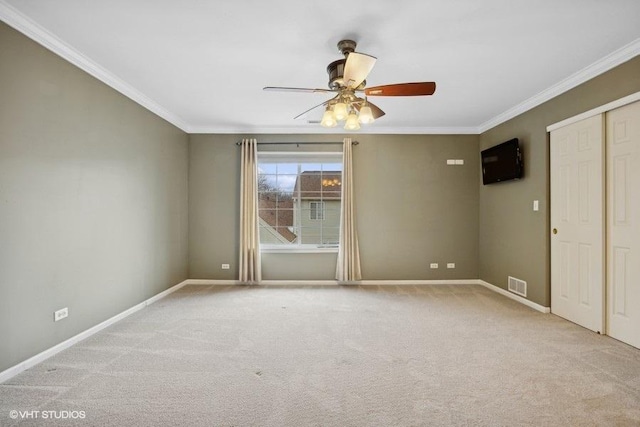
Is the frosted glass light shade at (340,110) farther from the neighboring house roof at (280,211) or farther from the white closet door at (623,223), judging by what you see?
the neighboring house roof at (280,211)

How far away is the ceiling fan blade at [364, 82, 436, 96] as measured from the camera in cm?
235

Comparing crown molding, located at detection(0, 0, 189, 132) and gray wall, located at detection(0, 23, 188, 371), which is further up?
crown molding, located at detection(0, 0, 189, 132)

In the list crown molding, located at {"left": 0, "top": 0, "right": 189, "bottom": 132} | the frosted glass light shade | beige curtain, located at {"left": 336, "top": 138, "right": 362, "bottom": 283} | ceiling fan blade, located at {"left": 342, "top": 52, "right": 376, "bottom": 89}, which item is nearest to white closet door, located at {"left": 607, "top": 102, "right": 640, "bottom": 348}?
ceiling fan blade, located at {"left": 342, "top": 52, "right": 376, "bottom": 89}

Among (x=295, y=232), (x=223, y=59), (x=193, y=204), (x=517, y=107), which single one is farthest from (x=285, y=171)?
(x=517, y=107)

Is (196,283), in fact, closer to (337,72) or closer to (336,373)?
(336,373)

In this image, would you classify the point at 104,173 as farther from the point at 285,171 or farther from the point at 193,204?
the point at 285,171

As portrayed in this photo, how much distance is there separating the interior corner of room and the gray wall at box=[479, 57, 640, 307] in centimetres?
2

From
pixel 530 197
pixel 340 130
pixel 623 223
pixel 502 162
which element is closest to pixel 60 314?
pixel 340 130

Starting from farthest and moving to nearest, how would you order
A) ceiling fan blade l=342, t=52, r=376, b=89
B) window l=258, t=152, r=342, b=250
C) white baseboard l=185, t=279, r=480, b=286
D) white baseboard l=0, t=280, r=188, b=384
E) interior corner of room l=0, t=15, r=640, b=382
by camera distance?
window l=258, t=152, r=342, b=250, white baseboard l=185, t=279, r=480, b=286, interior corner of room l=0, t=15, r=640, b=382, white baseboard l=0, t=280, r=188, b=384, ceiling fan blade l=342, t=52, r=376, b=89

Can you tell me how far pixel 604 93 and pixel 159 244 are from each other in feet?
17.2

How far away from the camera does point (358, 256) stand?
489cm

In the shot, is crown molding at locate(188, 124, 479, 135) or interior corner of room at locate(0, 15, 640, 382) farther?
crown molding at locate(188, 124, 479, 135)

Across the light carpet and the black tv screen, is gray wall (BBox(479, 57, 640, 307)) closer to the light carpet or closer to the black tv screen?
the black tv screen

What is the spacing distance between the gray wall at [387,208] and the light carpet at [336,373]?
4.69 ft
